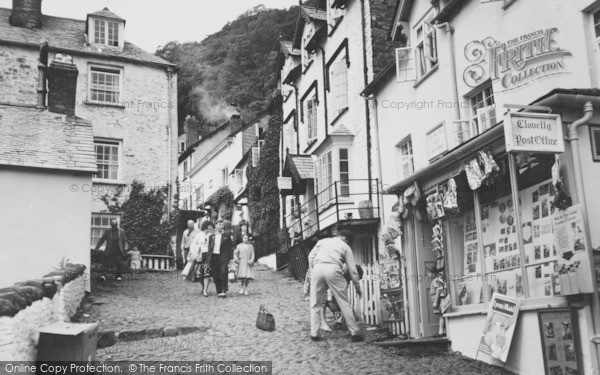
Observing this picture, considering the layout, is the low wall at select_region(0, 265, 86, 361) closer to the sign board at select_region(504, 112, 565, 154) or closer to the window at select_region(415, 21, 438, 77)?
the sign board at select_region(504, 112, 565, 154)

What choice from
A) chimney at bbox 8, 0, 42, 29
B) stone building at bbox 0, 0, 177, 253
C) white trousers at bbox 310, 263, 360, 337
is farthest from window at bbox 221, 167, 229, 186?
white trousers at bbox 310, 263, 360, 337

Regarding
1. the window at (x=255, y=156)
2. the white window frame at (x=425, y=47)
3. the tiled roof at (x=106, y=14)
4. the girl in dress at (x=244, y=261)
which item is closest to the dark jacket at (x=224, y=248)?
the girl in dress at (x=244, y=261)

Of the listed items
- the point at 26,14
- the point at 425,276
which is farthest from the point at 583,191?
the point at 26,14

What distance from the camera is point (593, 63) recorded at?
1039 centimetres

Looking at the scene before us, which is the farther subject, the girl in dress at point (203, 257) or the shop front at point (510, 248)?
the girl in dress at point (203, 257)

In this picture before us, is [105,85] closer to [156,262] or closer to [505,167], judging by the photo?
[156,262]

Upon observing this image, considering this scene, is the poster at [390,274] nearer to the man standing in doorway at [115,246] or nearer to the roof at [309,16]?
the man standing in doorway at [115,246]

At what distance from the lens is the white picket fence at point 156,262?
25000mm

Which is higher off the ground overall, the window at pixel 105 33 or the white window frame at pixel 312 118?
the window at pixel 105 33

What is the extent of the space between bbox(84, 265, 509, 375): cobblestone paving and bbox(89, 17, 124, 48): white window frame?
569 inches

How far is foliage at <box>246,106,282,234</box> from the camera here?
30734mm

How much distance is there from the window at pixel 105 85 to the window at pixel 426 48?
15.6 m

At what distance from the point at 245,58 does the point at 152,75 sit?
146 ft

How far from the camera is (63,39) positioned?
92.2 ft
